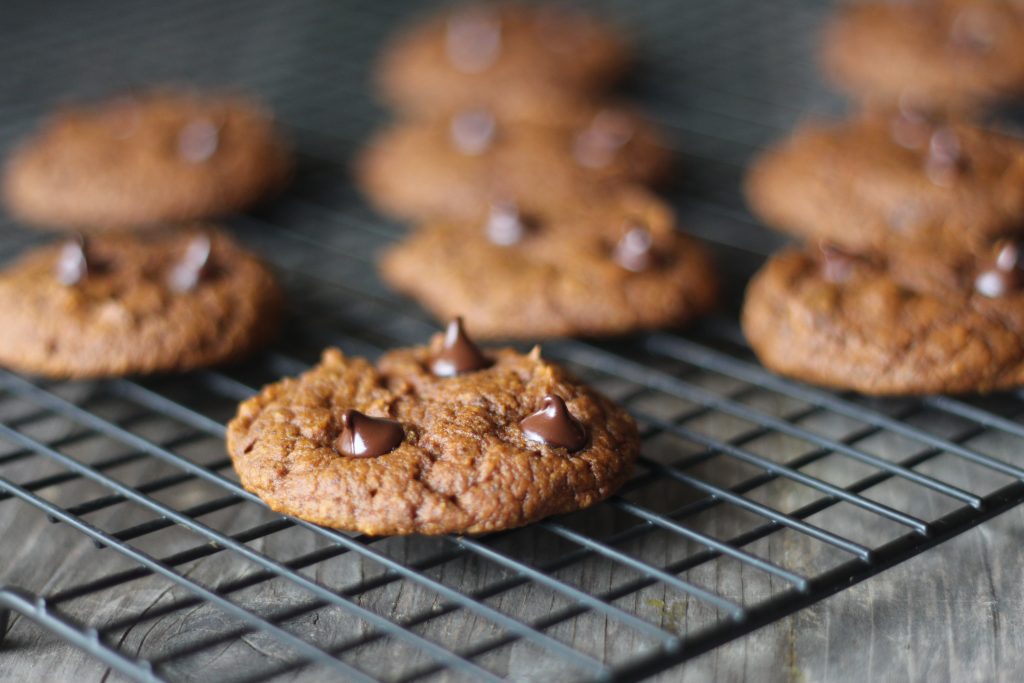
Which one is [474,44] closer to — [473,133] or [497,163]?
[473,133]

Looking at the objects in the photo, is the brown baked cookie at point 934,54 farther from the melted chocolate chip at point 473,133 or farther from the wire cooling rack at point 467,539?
the melted chocolate chip at point 473,133

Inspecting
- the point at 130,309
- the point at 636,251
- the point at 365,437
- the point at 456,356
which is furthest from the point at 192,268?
the point at 636,251

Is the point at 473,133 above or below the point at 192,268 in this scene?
above

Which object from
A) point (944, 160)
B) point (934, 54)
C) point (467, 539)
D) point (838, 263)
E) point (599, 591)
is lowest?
point (599, 591)

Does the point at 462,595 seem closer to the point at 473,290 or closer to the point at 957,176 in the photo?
the point at 473,290

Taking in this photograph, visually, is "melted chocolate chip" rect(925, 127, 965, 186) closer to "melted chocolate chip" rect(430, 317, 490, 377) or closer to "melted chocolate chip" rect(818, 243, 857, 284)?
"melted chocolate chip" rect(818, 243, 857, 284)

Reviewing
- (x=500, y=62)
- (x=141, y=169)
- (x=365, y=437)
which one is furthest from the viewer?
(x=500, y=62)

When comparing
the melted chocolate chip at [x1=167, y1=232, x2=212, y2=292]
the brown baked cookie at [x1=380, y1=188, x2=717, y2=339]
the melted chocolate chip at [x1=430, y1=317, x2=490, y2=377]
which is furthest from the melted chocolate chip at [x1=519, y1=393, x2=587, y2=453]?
the melted chocolate chip at [x1=167, y1=232, x2=212, y2=292]
